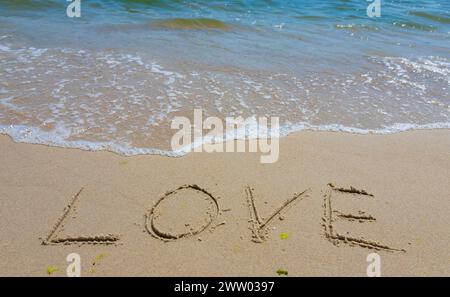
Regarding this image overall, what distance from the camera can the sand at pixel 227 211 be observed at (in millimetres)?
2680

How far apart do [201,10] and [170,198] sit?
8.68 metres

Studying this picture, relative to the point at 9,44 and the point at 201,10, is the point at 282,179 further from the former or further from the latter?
the point at 201,10

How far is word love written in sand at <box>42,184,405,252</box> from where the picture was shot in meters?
2.85

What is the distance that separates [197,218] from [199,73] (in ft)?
10.9

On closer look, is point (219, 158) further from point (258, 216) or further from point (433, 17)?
point (433, 17)

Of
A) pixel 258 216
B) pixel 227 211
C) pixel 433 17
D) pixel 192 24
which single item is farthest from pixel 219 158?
pixel 433 17

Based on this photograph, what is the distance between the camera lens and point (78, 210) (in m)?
3.09

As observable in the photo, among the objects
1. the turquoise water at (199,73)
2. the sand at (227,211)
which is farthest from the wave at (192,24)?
the sand at (227,211)

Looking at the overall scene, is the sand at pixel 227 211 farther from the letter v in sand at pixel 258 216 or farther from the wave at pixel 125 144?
the wave at pixel 125 144

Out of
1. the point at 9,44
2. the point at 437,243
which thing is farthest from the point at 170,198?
the point at 9,44

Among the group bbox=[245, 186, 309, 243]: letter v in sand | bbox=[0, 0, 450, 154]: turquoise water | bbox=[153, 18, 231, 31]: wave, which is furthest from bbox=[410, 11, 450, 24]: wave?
bbox=[245, 186, 309, 243]: letter v in sand

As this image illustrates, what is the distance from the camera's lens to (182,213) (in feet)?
10.3

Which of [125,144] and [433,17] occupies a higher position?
[433,17]
